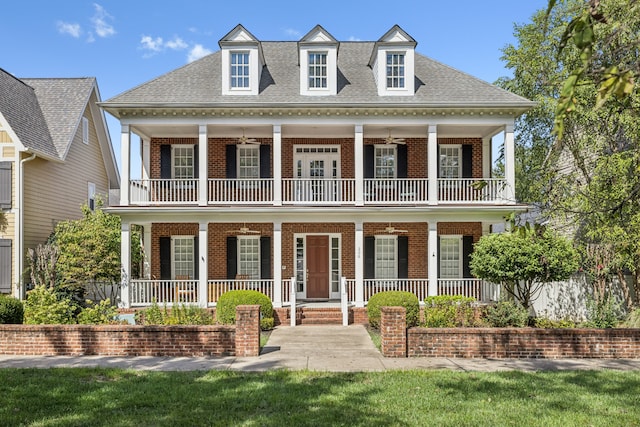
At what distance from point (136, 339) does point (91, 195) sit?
1364 centimetres

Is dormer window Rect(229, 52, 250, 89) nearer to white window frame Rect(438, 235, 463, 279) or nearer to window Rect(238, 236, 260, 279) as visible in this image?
window Rect(238, 236, 260, 279)

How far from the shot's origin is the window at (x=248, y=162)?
17.2m

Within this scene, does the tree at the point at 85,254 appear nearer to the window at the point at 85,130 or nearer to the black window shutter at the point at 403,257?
the window at the point at 85,130

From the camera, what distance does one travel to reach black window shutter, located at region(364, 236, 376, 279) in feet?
55.2

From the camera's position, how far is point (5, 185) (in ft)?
51.8

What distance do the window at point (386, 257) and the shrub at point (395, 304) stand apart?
9.91 ft

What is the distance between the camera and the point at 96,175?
22188 millimetres

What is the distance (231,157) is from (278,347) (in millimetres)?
8044

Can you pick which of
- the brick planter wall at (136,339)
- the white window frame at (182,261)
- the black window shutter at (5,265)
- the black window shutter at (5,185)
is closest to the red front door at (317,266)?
the white window frame at (182,261)

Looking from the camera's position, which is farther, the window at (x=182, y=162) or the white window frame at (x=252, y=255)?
the window at (x=182, y=162)

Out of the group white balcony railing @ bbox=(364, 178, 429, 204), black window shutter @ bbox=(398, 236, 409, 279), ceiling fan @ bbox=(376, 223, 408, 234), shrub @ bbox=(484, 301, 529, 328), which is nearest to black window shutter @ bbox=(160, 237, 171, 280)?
white balcony railing @ bbox=(364, 178, 429, 204)

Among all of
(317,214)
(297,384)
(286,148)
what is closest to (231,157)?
(286,148)

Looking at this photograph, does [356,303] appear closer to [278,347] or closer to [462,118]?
[278,347]

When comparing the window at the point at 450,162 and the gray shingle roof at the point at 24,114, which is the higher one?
the gray shingle roof at the point at 24,114
